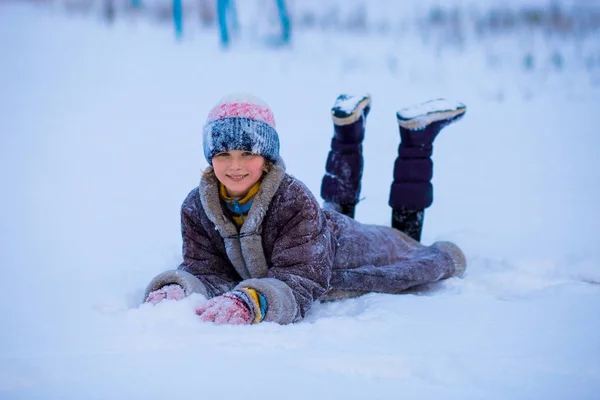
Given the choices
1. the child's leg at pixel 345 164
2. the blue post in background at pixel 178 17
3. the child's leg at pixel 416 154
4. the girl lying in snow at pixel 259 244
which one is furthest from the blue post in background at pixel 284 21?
the girl lying in snow at pixel 259 244

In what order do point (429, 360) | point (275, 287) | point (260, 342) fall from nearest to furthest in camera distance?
point (429, 360) → point (260, 342) → point (275, 287)

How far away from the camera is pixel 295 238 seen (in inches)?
76.9

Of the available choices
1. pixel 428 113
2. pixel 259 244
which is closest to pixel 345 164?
pixel 428 113

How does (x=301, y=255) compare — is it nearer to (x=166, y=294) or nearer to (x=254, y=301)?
(x=254, y=301)

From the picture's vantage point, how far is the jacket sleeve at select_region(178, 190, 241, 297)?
2104 mm

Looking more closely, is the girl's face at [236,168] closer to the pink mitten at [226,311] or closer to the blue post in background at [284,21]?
the pink mitten at [226,311]

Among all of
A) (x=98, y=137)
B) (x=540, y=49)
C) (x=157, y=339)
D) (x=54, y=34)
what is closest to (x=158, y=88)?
(x=98, y=137)

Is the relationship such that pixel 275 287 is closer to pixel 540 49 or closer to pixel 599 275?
pixel 599 275

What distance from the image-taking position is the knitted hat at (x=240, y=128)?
1.93 meters

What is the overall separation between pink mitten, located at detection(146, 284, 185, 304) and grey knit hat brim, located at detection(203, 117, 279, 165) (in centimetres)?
47

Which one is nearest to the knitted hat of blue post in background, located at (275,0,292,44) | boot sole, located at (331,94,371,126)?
boot sole, located at (331,94,371,126)

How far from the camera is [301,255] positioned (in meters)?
1.93

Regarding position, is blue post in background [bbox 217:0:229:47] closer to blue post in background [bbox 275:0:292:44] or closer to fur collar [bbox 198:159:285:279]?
blue post in background [bbox 275:0:292:44]

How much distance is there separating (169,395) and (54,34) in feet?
26.1
